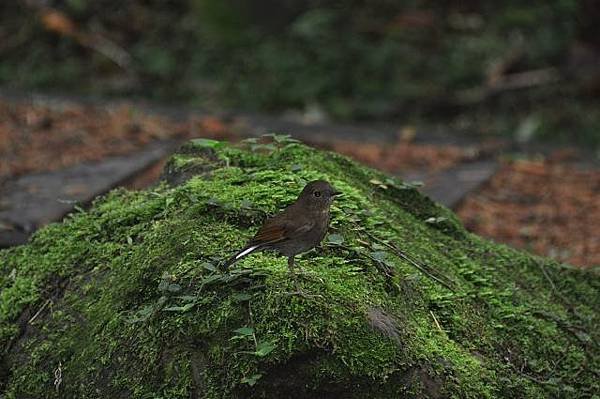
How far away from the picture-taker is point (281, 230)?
314 cm

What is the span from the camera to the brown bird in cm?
314

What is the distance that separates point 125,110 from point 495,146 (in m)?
2.77

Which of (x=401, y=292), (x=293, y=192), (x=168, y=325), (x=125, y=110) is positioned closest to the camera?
(x=168, y=325)

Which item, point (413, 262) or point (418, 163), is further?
point (418, 163)

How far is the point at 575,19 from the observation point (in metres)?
9.33

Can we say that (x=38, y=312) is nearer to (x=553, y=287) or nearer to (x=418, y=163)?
(x=553, y=287)

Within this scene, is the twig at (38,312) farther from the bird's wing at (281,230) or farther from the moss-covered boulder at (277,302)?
the bird's wing at (281,230)

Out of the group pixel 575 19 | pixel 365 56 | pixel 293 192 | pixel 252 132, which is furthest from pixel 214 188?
pixel 575 19

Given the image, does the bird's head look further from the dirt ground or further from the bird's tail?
the dirt ground

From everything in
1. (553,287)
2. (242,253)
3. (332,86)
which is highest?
(242,253)

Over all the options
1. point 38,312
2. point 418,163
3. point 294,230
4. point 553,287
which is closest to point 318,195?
point 294,230

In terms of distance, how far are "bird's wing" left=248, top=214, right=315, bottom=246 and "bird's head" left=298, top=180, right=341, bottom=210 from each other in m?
0.07

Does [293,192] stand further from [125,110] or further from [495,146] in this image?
[125,110]

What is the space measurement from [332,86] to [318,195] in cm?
606
